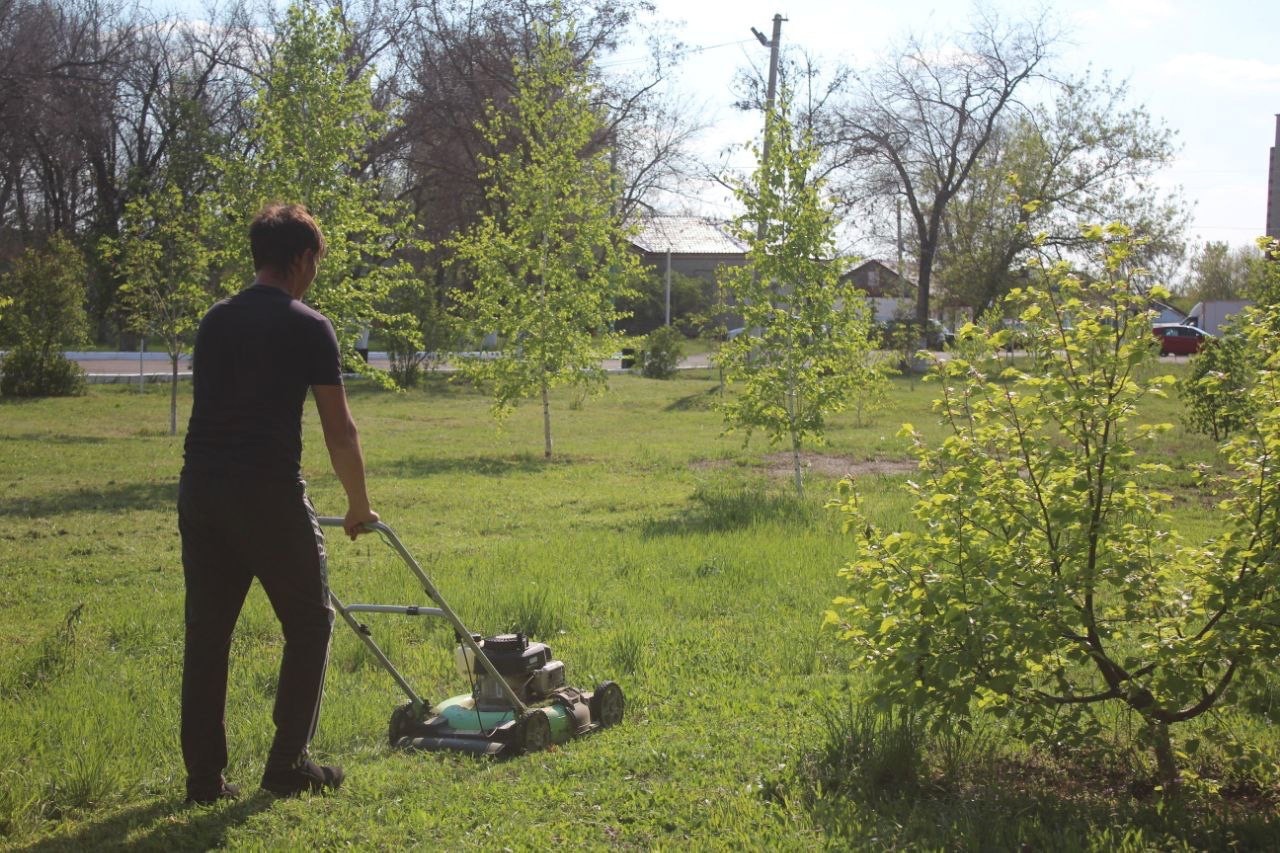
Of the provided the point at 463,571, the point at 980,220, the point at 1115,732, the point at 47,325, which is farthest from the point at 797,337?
the point at 980,220

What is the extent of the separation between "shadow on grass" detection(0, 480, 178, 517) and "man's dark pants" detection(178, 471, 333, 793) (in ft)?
26.1

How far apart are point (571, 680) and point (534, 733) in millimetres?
1121

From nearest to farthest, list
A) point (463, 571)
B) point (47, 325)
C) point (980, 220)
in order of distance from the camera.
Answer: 1. point (463, 571)
2. point (47, 325)
3. point (980, 220)

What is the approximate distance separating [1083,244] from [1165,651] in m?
38.9

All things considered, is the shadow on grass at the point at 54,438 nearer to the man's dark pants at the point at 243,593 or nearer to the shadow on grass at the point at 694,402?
the shadow on grass at the point at 694,402

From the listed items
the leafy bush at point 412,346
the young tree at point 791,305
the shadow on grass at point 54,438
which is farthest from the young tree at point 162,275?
the young tree at point 791,305

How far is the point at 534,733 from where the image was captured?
499cm

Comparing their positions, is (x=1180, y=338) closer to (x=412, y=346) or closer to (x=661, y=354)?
(x=661, y=354)

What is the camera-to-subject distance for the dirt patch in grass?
15844mm

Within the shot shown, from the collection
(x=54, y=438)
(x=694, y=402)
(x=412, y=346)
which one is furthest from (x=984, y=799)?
(x=412, y=346)

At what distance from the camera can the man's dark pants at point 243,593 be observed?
13.5 ft

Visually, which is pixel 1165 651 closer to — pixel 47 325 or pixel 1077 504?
pixel 1077 504

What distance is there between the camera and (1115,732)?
502 centimetres

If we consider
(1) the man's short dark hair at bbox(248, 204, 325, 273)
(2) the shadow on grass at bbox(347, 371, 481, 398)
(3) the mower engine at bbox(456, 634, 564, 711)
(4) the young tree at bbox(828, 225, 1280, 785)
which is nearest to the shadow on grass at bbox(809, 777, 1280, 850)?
(4) the young tree at bbox(828, 225, 1280, 785)
